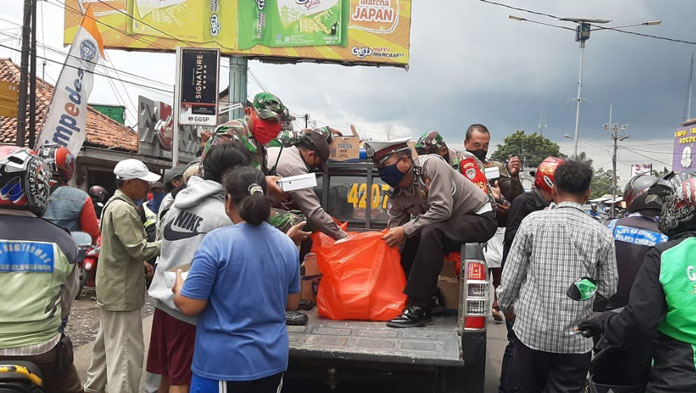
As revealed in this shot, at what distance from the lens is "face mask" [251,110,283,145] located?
13.8 ft

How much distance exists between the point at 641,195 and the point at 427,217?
145 cm

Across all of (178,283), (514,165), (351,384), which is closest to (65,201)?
(178,283)

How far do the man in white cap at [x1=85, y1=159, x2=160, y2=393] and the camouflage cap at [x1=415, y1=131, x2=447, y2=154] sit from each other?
286cm

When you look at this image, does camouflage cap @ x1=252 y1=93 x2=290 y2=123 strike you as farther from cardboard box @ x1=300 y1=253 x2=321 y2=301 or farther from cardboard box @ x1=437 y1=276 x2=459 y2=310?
cardboard box @ x1=437 y1=276 x2=459 y2=310

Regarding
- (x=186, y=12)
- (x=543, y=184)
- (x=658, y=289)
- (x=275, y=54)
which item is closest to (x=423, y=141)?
(x=543, y=184)

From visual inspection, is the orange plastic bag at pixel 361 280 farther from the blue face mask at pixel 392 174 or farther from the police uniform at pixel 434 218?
the blue face mask at pixel 392 174

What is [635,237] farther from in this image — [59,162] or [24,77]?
[24,77]

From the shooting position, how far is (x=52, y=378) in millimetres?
2408

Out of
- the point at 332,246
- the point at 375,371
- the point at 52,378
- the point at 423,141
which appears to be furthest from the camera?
the point at 423,141

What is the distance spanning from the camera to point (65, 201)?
14.0 feet

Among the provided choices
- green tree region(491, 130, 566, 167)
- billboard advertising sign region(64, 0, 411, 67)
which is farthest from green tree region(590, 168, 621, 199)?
billboard advertising sign region(64, 0, 411, 67)

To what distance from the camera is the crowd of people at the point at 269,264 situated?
2275mm

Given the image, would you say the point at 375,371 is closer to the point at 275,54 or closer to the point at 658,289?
the point at 658,289

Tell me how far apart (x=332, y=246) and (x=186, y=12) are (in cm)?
1873
